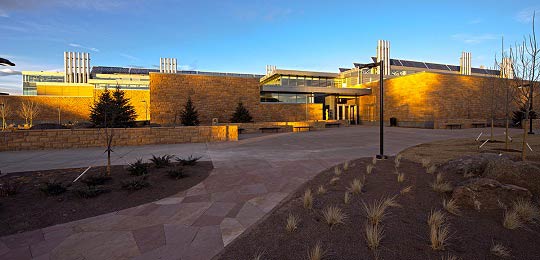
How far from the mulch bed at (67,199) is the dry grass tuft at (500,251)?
5277mm

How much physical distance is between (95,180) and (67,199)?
31.4 inches

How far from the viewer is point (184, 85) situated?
2594cm

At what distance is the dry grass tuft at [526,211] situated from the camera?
3.74 m

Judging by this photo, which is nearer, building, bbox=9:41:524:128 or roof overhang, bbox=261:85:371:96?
building, bbox=9:41:524:128

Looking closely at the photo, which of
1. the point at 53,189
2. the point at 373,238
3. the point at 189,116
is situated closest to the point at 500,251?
the point at 373,238

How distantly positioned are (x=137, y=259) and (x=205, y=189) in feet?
8.38

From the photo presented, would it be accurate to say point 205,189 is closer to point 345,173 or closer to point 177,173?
point 177,173

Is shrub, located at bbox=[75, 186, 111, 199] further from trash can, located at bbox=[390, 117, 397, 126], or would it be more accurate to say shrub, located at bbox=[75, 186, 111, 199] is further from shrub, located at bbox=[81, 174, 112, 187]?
trash can, located at bbox=[390, 117, 397, 126]

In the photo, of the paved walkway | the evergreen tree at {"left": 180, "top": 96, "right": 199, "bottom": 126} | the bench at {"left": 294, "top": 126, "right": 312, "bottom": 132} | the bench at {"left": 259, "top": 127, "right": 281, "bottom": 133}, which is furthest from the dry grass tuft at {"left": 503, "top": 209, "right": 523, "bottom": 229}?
the evergreen tree at {"left": 180, "top": 96, "right": 199, "bottom": 126}

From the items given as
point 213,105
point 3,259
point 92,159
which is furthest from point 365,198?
point 213,105

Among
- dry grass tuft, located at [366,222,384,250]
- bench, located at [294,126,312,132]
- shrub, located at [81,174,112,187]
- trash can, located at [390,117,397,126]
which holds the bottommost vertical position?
dry grass tuft, located at [366,222,384,250]

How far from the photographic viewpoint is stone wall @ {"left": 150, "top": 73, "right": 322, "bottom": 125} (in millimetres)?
25216

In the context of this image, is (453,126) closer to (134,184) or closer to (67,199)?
(134,184)

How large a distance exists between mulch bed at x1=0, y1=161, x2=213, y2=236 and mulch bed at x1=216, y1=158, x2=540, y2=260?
8.91ft
